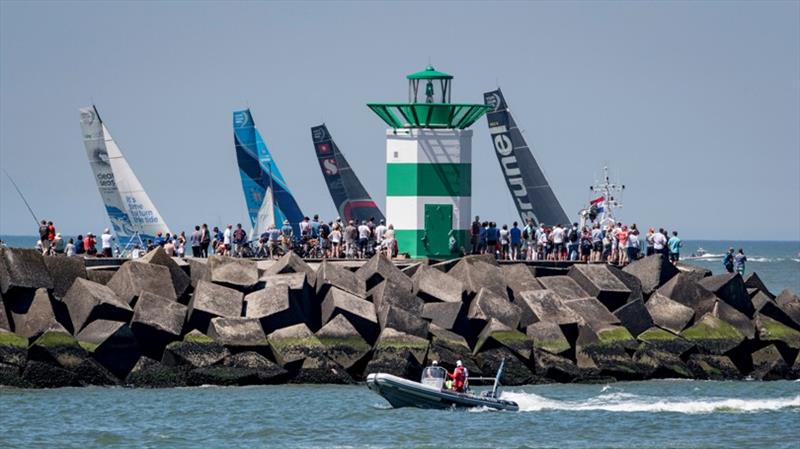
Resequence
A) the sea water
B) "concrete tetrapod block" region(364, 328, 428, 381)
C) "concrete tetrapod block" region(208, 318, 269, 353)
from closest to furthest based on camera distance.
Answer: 1. the sea water
2. "concrete tetrapod block" region(208, 318, 269, 353)
3. "concrete tetrapod block" region(364, 328, 428, 381)

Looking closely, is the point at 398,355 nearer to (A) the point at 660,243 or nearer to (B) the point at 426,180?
(B) the point at 426,180

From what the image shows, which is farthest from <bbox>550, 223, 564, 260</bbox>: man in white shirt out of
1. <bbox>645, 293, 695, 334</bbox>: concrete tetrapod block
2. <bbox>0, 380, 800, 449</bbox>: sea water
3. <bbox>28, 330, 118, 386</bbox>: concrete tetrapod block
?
<bbox>28, 330, 118, 386</bbox>: concrete tetrapod block

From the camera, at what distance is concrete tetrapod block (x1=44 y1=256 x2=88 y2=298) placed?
41144mm

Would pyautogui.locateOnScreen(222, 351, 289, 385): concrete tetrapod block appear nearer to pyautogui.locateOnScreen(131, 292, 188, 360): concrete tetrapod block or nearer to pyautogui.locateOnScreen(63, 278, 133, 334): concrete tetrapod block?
pyautogui.locateOnScreen(131, 292, 188, 360): concrete tetrapod block

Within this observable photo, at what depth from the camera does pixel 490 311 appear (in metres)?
42.4

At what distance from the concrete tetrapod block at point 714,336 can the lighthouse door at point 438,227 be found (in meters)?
7.57

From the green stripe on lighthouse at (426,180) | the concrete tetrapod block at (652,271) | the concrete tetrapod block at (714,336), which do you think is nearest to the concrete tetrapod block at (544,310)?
the concrete tetrapod block at (714,336)

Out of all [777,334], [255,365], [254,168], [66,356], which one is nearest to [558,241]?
[777,334]

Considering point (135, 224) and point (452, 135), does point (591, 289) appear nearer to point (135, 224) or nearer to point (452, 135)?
point (452, 135)

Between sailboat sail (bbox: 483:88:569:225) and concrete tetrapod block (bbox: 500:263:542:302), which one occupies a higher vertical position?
sailboat sail (bbox: 483:88:569:225)

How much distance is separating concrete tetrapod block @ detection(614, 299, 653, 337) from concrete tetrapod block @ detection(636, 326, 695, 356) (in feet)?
1.10

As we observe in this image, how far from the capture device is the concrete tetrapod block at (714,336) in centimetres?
4350

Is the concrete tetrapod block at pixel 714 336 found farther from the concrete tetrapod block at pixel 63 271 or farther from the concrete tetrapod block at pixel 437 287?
the concrete tetrapod block at pixel 63 271

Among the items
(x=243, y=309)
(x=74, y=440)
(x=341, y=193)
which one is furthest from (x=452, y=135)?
(x=341, y=193)
